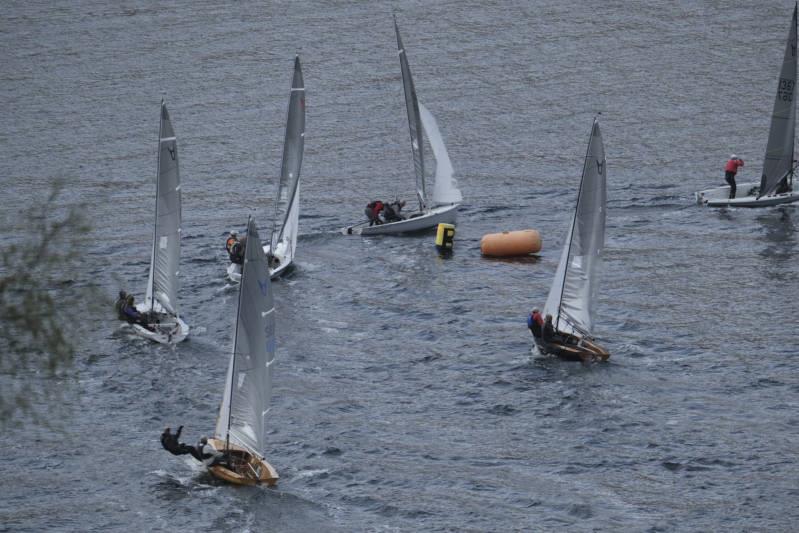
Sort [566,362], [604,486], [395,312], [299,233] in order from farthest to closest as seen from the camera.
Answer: [299,233] < [395,312] < [566,362] < [604,486]

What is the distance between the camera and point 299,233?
218 ft

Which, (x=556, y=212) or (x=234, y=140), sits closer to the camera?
(x=556, y=212)

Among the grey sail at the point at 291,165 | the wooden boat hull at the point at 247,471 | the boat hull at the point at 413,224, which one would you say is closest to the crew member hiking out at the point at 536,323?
the wooden boat hull at the point at 247,471

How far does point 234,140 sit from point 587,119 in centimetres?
2319

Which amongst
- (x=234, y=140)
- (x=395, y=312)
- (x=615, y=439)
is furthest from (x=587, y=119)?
(x=615, y=439)

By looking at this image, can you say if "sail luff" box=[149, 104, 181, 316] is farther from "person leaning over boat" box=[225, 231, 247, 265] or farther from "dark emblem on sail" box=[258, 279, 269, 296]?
"dark emblem on sail" box=[258, 279, 269, 296]

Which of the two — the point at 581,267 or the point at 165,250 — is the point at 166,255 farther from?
the point at 581,267

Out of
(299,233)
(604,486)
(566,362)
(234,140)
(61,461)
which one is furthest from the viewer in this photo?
(234,140)

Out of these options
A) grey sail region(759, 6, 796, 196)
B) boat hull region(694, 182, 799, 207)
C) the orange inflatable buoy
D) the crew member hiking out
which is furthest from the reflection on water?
the crew member hiking out

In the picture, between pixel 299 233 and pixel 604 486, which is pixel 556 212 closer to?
pixel 299 233

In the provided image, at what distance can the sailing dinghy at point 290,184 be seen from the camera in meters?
61.1

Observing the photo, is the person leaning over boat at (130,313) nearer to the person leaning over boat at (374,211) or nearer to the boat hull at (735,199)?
the person leaning over boat at (374,211)

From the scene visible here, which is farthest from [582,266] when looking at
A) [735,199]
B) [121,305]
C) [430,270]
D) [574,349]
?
[735,199]

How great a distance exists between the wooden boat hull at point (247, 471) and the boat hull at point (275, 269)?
18.5m
